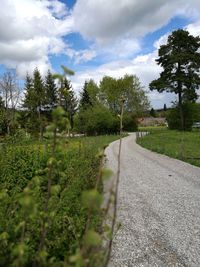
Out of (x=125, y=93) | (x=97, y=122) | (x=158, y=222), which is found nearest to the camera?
(x=158, y=222)

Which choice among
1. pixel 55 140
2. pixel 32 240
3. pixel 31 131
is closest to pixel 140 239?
pixel 32 240

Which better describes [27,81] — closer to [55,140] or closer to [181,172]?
[181,172]

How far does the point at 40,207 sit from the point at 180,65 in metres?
39.3

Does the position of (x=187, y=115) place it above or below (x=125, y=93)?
below

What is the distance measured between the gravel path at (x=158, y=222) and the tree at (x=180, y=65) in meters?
30.9

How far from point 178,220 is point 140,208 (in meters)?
1.01

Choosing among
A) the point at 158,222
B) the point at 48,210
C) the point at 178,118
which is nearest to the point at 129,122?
the point at 178,118

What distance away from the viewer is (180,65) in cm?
3950

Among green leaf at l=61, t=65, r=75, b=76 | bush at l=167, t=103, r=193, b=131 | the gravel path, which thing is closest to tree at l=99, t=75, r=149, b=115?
bush at l=167, t=103, r=193, b=131

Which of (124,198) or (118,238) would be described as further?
(124,198)

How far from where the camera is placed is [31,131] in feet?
27.0

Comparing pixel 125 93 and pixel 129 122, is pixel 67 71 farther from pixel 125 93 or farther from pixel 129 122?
pixel 129 122

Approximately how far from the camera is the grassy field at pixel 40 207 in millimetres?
1776

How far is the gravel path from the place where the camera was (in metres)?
3.99
